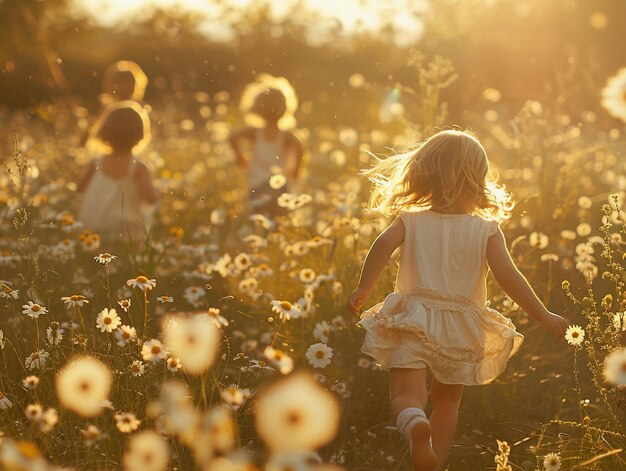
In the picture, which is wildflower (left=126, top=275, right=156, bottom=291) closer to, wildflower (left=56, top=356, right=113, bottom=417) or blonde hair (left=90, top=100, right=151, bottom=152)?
wildflower (left=56, top=356, right=113, bottom=417)

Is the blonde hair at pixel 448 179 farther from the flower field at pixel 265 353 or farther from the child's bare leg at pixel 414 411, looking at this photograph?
the child's bare leg at pixel 414 411

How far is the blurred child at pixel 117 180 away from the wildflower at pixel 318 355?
3254 mm

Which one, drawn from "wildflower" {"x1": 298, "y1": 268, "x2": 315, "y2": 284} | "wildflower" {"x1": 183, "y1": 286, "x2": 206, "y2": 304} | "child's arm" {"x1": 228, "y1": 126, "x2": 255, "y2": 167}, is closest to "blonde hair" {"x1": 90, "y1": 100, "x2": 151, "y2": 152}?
"child's arm" {"x1": 228, "y1": 126, "x2": 255, "y2": 167}

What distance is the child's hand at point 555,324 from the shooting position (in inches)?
126

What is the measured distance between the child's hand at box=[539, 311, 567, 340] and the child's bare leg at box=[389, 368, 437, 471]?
474 millimetres

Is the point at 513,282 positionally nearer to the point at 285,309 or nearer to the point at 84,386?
the point at 285,309

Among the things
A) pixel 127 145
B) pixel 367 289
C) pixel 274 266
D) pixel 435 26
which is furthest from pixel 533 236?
pixel 435 26

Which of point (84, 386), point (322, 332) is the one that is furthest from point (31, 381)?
point (322, 332)

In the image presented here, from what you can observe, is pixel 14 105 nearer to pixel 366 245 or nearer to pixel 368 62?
pixel 368 62

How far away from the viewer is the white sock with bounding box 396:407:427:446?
2963 millimetres

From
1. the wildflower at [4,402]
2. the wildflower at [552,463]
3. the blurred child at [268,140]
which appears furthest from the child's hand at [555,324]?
the blurred child at [268,140]

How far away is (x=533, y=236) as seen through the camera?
4.89 metres

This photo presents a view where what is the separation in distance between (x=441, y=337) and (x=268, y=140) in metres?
4.67

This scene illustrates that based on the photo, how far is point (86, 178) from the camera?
6672mm
